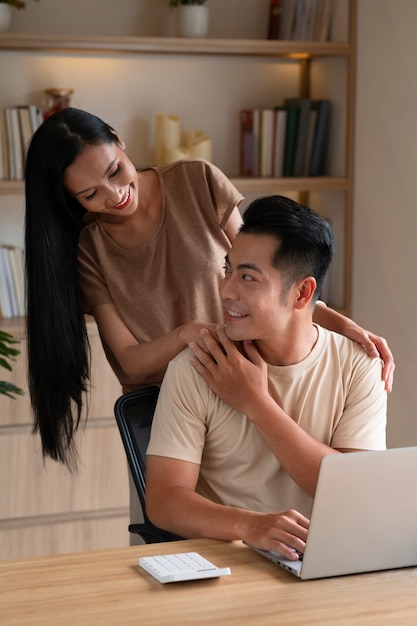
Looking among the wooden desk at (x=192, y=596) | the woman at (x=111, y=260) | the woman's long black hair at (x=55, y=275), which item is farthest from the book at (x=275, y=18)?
the wooden desk at (x=192, y=596)

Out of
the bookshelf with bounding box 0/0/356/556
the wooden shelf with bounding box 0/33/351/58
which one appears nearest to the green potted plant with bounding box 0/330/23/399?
the bookshelf with bounding box 0/0/356/556

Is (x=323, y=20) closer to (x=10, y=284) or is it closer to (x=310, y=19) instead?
(x=310, y=19)

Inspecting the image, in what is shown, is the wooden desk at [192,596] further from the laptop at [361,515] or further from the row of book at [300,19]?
the row of book at [300,19]

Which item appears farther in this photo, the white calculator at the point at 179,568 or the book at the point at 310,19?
the book at the point at 310,19

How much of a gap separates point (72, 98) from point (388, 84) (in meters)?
1.25

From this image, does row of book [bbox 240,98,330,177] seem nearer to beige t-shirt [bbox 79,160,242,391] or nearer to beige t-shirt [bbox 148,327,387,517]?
beige t-shirt [bbox 79,160,242,391]

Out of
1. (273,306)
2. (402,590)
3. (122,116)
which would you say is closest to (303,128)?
(122,116)

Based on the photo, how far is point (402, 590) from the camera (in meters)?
1.51

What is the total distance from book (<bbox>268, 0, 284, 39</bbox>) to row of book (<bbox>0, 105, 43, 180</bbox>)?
1.05 m

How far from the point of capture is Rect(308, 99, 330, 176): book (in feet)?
13.1

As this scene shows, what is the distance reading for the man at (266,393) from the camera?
1.88 m

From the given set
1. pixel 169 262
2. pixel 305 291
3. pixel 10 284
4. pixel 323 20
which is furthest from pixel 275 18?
pixel 305 291

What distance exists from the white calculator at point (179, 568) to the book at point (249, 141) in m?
2.63

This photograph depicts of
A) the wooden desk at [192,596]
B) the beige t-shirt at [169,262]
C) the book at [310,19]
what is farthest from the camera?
the book at [310,19]
